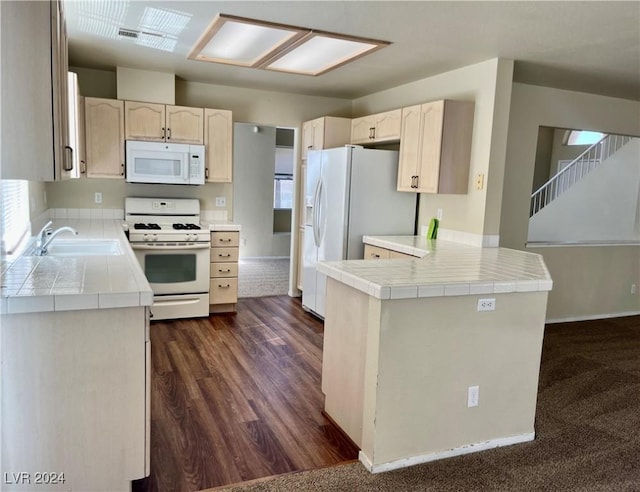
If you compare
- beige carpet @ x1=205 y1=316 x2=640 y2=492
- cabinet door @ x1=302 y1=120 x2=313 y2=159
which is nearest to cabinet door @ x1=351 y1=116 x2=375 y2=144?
cabinet door @ x1=302 y1=120 x2=313 y2=159

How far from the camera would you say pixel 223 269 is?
4.93 m

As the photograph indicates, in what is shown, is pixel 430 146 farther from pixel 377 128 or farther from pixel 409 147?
pixel 377 128

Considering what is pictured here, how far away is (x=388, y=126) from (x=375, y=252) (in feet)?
3.97

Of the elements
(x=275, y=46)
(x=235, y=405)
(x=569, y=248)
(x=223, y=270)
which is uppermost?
(x=275, y=46)

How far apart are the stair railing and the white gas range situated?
3626 mm

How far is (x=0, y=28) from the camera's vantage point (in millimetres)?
1534

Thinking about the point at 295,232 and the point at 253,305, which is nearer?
the point at 253,305

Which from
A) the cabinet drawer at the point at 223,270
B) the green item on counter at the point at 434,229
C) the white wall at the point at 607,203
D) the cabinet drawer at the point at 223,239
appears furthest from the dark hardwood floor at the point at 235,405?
the white wall at the point at 607,203

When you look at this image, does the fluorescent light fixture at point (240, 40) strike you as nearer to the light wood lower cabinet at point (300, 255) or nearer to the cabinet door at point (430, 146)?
the cabinet door at point (430, 146)

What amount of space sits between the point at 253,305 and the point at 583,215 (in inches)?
155

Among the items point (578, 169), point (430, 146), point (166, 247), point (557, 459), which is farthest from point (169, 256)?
point (578, 169)

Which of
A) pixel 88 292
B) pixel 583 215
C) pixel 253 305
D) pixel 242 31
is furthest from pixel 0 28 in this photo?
pixel 583 215

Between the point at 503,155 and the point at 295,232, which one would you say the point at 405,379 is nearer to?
the point at 503,155

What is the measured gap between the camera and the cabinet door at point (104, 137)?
4.43 metres
